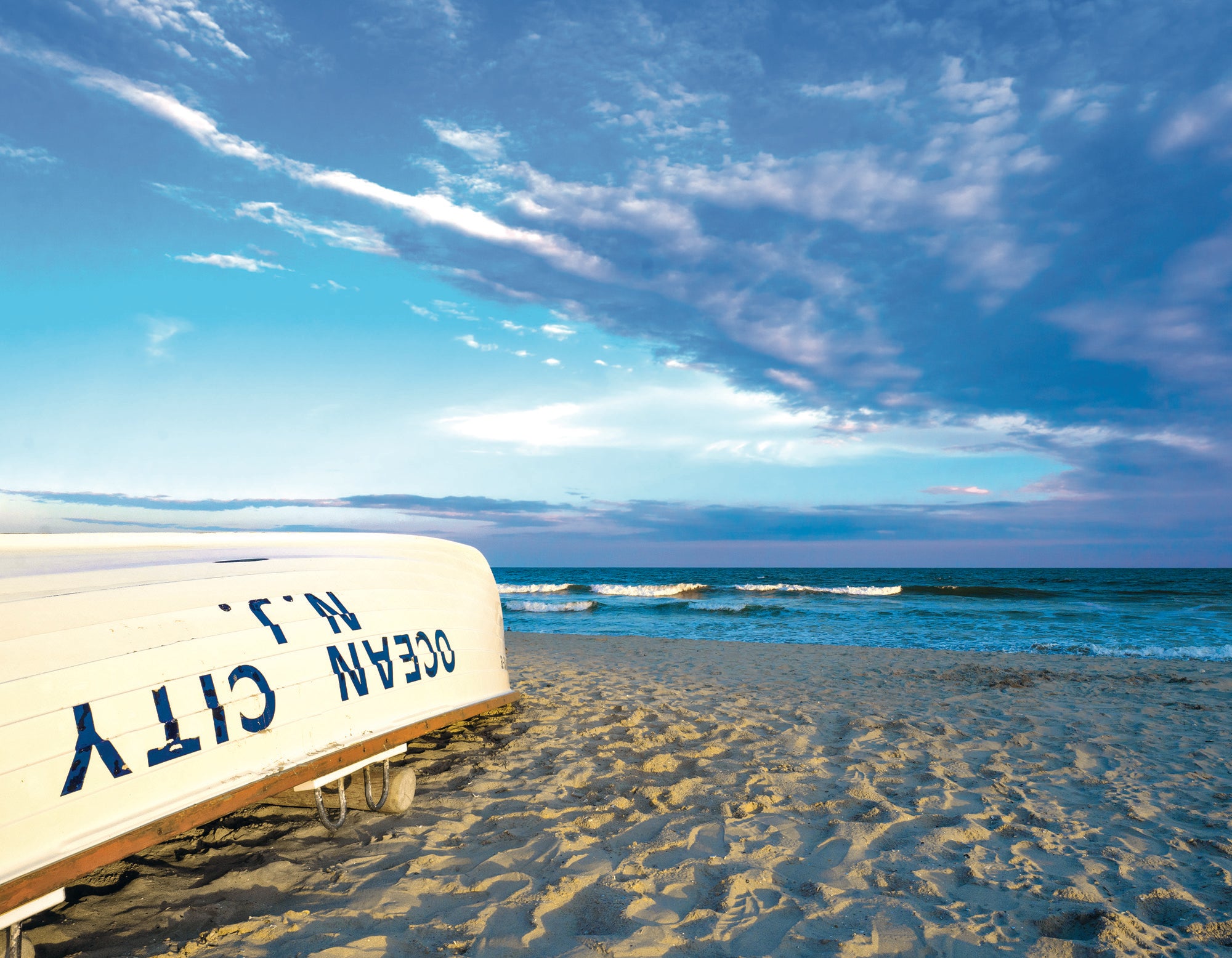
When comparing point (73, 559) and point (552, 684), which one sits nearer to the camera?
point (73, 559)

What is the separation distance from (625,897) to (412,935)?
108 centimetres

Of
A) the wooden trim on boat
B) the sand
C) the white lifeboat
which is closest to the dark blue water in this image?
the sand

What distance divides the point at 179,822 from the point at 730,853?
2951 mm

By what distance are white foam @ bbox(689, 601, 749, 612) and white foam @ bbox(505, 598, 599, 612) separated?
4.56 meters

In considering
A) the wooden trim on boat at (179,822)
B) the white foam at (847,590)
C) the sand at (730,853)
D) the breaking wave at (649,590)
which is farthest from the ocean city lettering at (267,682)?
the white foam at (847,590)

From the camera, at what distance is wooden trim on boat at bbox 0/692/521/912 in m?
2.51

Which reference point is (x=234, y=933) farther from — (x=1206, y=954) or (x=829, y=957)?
(x=1206, y=954)

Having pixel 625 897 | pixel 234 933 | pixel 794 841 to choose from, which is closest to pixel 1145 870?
pixel 794 841

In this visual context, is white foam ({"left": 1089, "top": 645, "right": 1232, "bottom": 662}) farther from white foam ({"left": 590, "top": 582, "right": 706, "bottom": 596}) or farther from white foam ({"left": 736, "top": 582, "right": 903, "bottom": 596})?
white foam ({"left": 590, "top": 582, "right": 706, "bottom": 596})

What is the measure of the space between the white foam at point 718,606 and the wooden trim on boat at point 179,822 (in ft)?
70.9

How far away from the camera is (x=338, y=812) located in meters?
4.48

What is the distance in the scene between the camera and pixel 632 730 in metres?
6.68

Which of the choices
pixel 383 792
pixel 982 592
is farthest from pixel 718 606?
pixel 383 792

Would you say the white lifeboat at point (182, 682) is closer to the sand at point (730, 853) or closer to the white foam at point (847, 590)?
the sand at point (730, 853)
